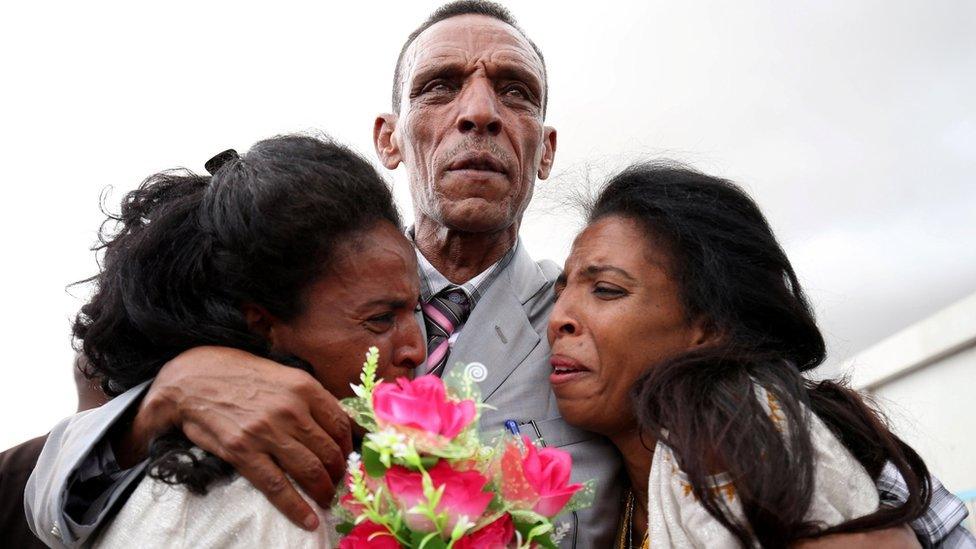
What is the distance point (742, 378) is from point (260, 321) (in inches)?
64.3

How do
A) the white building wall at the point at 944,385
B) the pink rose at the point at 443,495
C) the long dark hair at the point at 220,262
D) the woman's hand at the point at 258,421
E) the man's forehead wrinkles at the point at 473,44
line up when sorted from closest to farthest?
the pink rose at the point at 443,495
the woman's hand at the point at 258,421
the long dark hair at the point at 220,262
the man's forehead wrinkles at the point at 473,44
the white building wall at the point at 944,385

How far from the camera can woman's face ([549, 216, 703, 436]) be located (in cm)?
341

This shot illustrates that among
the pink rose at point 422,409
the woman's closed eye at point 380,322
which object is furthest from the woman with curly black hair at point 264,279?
the pink rose at point 422,409

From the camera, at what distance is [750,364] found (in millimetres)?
3164

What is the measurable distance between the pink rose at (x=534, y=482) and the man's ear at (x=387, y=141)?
2986 millimetres

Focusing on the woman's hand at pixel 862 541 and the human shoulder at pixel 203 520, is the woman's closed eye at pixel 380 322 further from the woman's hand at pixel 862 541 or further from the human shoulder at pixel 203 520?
the woman's hand at pixel 862 541

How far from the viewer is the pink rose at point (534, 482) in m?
2.55

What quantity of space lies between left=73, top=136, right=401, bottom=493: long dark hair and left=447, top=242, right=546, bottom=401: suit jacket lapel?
3.26 ft

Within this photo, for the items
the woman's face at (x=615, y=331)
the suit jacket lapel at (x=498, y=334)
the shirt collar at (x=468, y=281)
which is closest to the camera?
the woman's face at (x=615, y=331)

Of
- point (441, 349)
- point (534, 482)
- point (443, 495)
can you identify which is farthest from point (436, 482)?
point (441, 349)

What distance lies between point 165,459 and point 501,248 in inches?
97.9

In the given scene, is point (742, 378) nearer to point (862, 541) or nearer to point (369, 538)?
point (862, 541)

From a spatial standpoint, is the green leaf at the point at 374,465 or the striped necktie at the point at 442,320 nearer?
the green leaf at the point at 374,465

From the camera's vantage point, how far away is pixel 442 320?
422 cm
